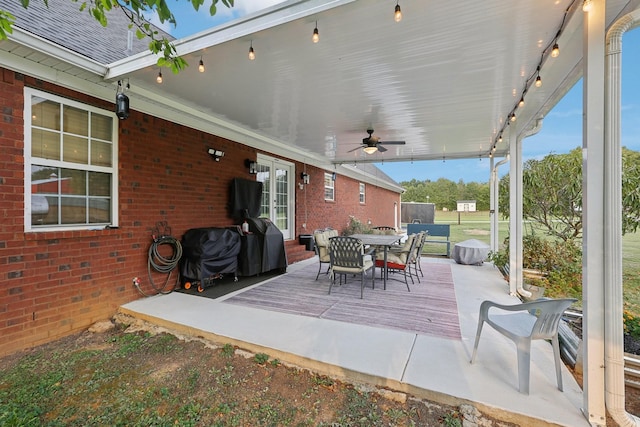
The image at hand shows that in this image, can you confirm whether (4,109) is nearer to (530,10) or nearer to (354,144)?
(530,10)

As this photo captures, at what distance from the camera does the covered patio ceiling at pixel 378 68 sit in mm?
2449

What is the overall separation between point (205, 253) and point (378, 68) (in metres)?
3.70

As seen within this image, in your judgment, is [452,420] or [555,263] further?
[555,263]

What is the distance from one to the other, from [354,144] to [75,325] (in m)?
6.28

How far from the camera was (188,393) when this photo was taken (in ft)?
7.61

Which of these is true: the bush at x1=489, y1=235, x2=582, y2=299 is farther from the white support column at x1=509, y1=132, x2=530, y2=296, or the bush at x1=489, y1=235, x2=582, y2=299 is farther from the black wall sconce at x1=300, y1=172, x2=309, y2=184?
the black wall sconce at x1=300, y1=172, x2=309, y2=184

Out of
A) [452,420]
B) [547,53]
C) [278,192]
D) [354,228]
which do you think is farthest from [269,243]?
[354,228]

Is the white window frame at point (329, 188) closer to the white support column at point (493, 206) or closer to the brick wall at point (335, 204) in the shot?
the brick wall at point (335, 204)

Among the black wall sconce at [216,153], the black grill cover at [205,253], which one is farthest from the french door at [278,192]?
the black grill cover at [205,253]

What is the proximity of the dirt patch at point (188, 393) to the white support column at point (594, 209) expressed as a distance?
0.75 meters

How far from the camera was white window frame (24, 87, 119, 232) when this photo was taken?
3086 mm

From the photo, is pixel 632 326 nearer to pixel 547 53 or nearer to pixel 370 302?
pixel 370 302

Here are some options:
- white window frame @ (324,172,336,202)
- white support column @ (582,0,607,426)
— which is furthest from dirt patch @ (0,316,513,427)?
white window frame @ (324,172,336,202)

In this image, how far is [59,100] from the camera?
3375 mm
